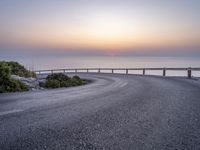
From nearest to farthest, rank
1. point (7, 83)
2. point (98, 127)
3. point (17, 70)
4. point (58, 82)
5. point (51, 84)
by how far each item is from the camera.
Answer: point (98, 127) → point (7, 83) → point (51, 84) → point (58, 82) → point (17, 70)

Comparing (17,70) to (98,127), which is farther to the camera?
(17,70)

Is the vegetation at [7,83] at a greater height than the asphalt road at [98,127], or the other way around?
the vegetation at [7,83]

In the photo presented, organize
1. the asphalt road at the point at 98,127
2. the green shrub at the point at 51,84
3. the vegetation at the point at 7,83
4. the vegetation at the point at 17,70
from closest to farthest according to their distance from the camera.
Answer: the asphalt road at the point at 98,127, the vegetation at the point at 7,83, the green shrub at the point at 51,84, the vegetation at the point at 17,70

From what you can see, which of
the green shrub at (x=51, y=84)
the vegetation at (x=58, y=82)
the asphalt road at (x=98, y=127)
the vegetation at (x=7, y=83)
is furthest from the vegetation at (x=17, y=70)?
the asphalt road at (x=98, y=127)

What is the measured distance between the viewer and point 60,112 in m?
7.50

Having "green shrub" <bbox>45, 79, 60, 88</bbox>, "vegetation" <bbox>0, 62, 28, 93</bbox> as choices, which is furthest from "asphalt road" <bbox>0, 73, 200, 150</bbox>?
"green shrub" <bbox>45, 79, 60, 88</bbox>

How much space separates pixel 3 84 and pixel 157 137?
38.1ft

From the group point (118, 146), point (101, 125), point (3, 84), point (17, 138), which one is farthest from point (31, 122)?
point (3, 84)

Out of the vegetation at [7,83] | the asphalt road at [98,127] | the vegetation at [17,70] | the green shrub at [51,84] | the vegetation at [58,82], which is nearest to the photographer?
the asphalt road at [98,127]

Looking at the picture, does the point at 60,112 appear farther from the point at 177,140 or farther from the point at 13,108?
the point at 177,140

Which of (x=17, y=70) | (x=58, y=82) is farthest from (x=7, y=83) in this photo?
(x=17, y=70)

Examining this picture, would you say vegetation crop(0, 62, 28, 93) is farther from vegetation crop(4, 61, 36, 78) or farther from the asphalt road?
the asphalt road

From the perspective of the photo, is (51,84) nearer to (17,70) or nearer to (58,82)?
(58,82)

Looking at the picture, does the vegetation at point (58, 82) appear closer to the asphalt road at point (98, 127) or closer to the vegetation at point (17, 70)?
the vegetation at point (17, 70)
